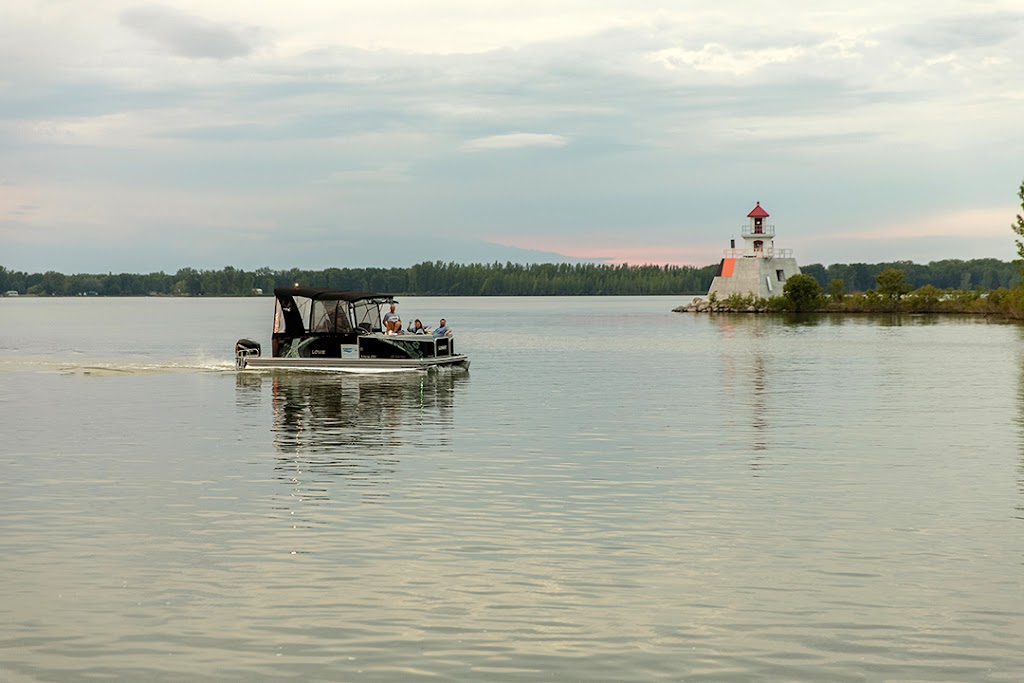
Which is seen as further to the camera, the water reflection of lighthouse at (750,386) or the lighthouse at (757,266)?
the lighthouse at (757,266)

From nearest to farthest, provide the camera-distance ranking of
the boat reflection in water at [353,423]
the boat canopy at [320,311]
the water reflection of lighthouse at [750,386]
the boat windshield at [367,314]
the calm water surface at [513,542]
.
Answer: the calm water surface at [513,542] → the boat reflection in water at [353,423] → the water reflection of lighthouse at [750,386] → the boat canopy at [320,311] → the boat windshield at [367,314]

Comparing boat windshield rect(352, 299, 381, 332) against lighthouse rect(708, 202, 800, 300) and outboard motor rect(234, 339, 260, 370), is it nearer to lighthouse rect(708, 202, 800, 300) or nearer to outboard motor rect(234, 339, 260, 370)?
outboard motor rect(234, 339, 260, 370)

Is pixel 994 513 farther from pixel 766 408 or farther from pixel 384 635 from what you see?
pixel 766 408

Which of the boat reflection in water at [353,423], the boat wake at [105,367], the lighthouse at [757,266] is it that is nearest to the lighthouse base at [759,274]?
the lighthouse at [757,266]

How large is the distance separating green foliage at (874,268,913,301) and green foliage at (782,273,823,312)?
28.9ft

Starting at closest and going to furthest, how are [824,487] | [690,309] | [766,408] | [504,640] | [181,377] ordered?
[504,640] < [824,487] < [766,408] < [181,377] < [690,309]

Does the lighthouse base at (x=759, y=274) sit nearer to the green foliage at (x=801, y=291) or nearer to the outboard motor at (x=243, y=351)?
the green foliage at (x=801, y=291)

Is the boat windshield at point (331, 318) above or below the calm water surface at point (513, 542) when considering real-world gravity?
above

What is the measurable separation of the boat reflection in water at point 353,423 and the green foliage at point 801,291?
10693 cm

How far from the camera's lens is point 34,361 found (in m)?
64.5

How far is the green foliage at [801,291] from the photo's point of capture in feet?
495

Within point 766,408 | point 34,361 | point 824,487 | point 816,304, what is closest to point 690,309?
point 816,304

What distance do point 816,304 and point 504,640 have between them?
151 metres

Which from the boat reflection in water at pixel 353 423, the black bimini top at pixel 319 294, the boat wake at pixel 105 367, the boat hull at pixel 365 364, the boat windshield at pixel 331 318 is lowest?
the boat reflection in water at pixel 353 423
